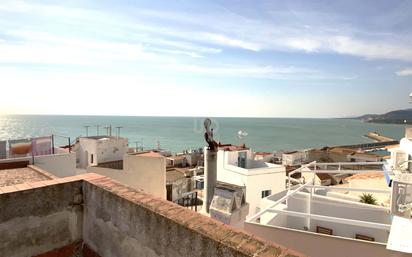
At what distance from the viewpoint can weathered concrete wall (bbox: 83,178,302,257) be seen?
271 centimetres

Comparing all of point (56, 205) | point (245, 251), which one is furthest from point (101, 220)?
point (245, 251)

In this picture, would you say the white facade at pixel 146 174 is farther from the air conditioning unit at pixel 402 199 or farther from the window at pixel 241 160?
the air conditioning unit at pixel 402 199

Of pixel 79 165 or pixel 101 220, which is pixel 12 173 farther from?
pixel 79 165

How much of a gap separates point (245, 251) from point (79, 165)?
29.3 metres

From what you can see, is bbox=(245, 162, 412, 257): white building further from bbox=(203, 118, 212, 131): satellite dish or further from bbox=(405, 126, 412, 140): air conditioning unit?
bbox=(203, 118, 212, 131): satellite dish

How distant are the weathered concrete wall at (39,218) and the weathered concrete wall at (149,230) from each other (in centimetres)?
22

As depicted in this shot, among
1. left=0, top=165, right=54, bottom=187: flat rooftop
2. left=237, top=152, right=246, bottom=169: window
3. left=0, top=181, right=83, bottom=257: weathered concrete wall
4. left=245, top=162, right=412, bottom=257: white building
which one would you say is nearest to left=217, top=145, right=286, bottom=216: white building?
left=237, top=152, right=246, bottom=169: window

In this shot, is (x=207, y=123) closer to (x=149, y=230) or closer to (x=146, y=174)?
(x=149, y=230)

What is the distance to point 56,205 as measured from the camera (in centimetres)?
454

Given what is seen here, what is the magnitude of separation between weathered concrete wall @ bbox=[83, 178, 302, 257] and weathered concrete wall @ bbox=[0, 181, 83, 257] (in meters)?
0.22

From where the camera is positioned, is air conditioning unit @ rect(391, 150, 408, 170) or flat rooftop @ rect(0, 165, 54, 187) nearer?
flat rooftop @ rect(0, 165, 54, 187)

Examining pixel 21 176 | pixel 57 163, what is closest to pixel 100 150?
pixel 57 163

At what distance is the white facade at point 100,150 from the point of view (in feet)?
86.4

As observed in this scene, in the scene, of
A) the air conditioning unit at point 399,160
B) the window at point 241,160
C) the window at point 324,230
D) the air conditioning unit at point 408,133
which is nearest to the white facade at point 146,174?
the window at point 241,160
